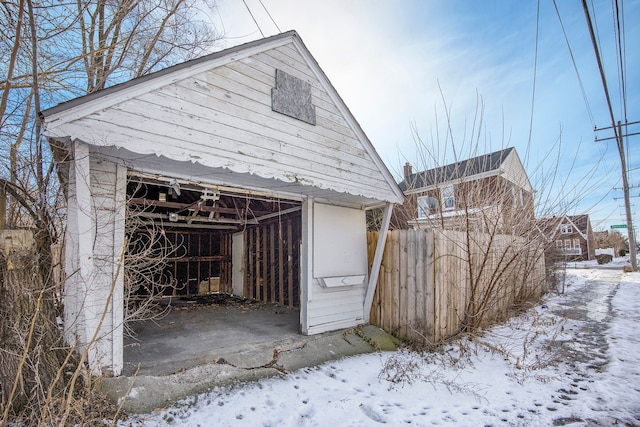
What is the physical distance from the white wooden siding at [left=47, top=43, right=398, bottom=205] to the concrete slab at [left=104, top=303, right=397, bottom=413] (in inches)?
86.9

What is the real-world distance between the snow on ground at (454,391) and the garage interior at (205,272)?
912 millimetres

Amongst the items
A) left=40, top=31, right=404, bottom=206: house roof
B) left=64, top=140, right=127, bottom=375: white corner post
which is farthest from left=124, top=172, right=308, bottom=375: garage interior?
left=40, top=31, right=404, bottom=206: house roof

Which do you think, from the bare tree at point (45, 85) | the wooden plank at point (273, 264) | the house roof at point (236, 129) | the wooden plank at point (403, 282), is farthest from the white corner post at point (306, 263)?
the wooden plank at point (273, 264)

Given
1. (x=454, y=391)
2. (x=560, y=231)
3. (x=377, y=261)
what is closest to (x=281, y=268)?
(x=377, y=261)

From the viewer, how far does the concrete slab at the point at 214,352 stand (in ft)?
10.3

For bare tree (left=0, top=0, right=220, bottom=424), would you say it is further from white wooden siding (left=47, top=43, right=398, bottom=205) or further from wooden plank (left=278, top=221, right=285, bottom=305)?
wooden plank (left=278, top=221, right=285, bottom=305)

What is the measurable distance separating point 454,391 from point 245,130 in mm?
3974

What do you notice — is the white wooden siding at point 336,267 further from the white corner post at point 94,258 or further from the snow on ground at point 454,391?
the white corner post at point 94,258

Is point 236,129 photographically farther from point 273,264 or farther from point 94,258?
point 273,264

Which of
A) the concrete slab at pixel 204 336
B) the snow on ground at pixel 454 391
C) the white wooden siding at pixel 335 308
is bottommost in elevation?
the snow on ground at pixel 454 391

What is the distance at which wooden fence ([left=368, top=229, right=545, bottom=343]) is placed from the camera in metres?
5.13

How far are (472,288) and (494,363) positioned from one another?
118 cm

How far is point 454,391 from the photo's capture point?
3662 mm

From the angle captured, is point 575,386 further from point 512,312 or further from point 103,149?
point 103,149
